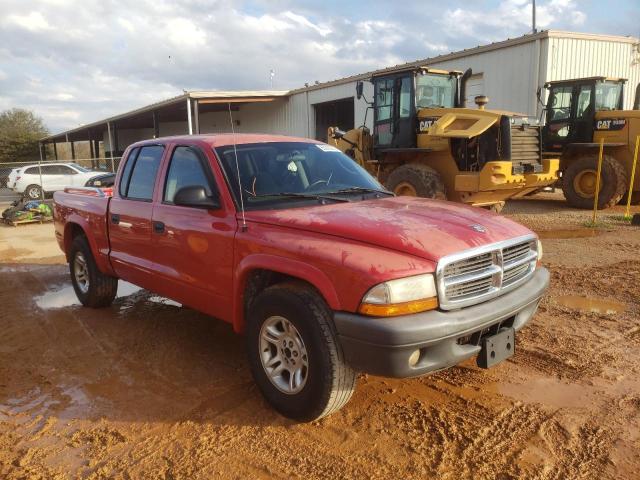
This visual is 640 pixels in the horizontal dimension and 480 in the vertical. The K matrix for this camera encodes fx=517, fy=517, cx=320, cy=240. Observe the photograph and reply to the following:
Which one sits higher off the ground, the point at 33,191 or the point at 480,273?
the point at 480,273

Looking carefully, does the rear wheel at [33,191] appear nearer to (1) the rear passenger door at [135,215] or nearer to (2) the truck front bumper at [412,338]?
(1) the rear passenger door at [135,215]

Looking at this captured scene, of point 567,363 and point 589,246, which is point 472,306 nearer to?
point 567,363

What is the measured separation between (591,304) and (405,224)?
3.27 meters

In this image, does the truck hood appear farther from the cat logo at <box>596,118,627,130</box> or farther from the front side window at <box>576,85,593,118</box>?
the front side window at <box>576,85,593,118</box>

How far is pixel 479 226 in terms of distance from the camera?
3.31 meters

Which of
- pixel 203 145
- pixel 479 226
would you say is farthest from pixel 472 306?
pixel 203 145

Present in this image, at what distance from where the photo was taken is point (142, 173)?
484 cm

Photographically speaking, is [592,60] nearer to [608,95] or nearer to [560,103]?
[608,95]

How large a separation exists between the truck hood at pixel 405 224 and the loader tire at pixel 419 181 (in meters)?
6.46

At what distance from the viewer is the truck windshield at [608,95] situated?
12844 mm

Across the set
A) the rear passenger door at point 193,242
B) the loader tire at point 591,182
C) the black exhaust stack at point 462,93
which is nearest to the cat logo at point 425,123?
the black exhaust stack at point 462,93

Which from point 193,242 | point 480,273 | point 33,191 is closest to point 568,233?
point 480,273

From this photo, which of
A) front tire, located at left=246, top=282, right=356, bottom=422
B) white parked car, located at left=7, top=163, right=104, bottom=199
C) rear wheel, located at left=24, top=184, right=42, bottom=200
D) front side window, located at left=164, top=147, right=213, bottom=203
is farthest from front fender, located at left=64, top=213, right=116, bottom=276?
rear wheel, located at left=24, top=184, right=42, bottom=200

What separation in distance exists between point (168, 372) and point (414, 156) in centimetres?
839
